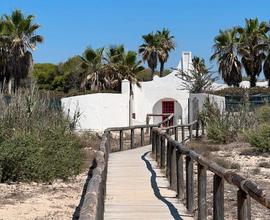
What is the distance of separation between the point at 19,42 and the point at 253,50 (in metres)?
21.0

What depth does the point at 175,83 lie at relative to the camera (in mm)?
44125

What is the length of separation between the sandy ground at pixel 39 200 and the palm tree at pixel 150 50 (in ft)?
161

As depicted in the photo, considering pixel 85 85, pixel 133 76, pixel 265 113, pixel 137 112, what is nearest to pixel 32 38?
pixel 85 85

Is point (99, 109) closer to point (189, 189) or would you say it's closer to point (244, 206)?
point (189, 189)

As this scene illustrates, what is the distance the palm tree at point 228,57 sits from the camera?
2146 inches

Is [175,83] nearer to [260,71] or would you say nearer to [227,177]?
[260,71]

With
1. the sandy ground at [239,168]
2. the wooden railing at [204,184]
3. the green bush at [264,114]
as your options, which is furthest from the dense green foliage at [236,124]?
the wooden railing at [204,184]

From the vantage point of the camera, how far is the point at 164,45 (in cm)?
6378

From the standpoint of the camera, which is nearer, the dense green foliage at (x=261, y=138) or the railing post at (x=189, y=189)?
the railing post at (x=189, y=189)

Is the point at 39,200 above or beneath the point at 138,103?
beneath

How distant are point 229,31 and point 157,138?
1562 inches

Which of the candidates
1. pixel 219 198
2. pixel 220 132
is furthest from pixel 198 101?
pixel 219 198

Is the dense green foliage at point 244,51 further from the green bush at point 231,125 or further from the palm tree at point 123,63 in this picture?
the green bush at point 231,125

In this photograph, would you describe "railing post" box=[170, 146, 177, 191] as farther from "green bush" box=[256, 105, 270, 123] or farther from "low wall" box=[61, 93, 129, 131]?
"low wall" box=[61, 93, 129, 131]
